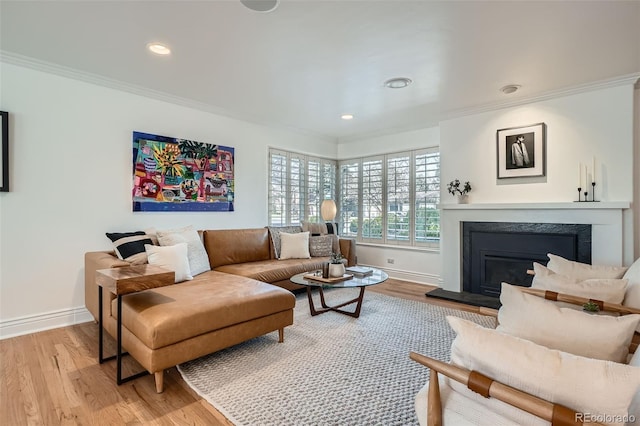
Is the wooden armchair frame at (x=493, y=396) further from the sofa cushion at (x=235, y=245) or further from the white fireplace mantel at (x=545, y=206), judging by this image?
the white fireplace mantel at (x=545, y=206)

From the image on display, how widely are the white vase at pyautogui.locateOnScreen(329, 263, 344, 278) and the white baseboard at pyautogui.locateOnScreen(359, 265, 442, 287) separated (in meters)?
2.00

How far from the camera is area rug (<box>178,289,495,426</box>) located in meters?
1.79

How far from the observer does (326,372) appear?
7.30ft

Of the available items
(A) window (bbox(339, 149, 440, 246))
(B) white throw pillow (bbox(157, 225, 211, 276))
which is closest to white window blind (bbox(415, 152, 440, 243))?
(A) window (bbox(339, 149, 440, 246))

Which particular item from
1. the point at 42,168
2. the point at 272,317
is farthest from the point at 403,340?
the point at 42,168

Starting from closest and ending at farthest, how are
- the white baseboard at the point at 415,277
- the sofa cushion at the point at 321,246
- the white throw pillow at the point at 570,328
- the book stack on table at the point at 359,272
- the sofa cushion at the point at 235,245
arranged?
the white throw pillow at the point at 570,328
the book stack on table at the point at 359,272
the sofa cushion at the point at 235,245
the sofa cushion at the point at 321,246
the white baseboard at the point at 415,277

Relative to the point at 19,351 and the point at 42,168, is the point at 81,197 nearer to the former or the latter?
the point at 42,168

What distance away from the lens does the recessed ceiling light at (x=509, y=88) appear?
11.3 ft

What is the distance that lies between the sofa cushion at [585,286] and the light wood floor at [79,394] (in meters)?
2.20

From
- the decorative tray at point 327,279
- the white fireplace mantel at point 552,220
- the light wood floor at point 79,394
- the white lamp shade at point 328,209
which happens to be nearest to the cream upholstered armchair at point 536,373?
the light wood floor at point 79,394

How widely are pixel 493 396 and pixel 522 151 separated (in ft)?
12.5

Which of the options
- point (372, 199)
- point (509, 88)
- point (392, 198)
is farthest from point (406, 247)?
point (509, 88)

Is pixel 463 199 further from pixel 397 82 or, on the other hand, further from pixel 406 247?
pixel 397 82

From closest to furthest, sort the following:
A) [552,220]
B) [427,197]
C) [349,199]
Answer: [552,220]
[427,197]
[349,199]
